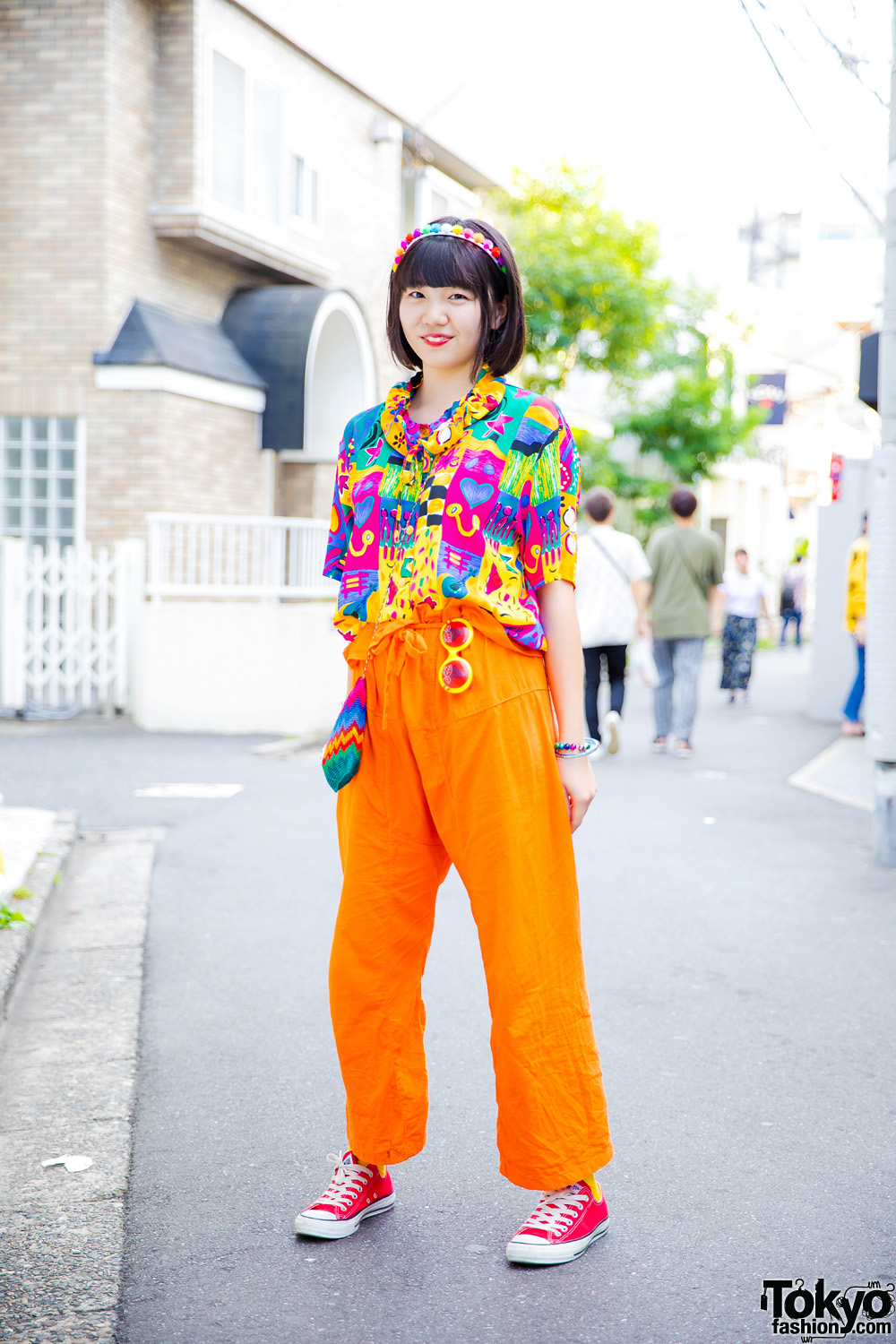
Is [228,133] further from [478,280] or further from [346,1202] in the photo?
[346,1202]

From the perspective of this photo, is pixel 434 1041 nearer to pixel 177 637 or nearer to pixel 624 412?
pixel 177 637

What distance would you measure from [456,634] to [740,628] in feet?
47.3

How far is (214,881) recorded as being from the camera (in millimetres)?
6203

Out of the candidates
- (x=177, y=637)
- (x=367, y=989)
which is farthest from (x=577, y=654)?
(x=177, y=637)

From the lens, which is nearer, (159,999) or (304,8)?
(159,999)

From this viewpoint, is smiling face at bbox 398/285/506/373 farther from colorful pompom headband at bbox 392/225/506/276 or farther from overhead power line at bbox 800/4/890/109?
overhead power line at bbox 800/4/890/109

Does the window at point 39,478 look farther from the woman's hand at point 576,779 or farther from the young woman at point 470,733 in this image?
the woman's hand at point 576,779

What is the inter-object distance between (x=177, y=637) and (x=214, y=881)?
18.1ft

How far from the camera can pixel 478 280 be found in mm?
2715

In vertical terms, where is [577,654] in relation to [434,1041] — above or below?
above

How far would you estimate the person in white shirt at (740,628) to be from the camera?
16047 millimetres

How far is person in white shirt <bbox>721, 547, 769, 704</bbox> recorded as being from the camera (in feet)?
52.6

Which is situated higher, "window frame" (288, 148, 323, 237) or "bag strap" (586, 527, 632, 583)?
"window frame" (288, 148, 323, 237)

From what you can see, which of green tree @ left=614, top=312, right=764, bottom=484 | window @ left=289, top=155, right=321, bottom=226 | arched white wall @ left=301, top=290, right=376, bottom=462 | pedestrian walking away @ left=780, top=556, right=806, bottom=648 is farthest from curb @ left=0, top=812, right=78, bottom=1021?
pedestrian walking away @ left=780, top=556, right=806, bottom=648
